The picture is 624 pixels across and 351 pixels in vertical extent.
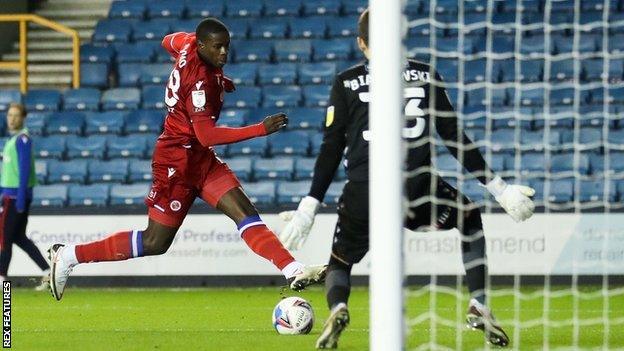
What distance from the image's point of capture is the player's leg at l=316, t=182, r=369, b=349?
667cm

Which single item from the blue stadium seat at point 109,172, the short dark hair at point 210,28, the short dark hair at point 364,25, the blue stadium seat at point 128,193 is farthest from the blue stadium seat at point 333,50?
the short dark hair at point 364,25

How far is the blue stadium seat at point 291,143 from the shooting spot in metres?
15.7

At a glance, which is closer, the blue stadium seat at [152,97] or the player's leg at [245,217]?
the player's leg at [245,217]

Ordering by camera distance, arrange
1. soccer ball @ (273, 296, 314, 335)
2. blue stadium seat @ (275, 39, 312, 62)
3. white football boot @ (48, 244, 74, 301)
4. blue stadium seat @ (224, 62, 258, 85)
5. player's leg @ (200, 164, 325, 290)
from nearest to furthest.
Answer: soccer ball @ (273, 296, 314, 335), player's leg @ (200, 164, 325, 290), white football boot @ (48, 244, 74, 301), blue stadium seat @ (224, 62, 258, 85), blue stadium seat @ (275, 39, 312, 62)

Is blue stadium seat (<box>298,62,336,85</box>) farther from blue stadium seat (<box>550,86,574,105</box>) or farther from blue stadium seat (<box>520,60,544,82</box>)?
blue stadium seat (<box>550,86,574,105</box>)

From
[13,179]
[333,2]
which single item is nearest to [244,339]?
[13,179]

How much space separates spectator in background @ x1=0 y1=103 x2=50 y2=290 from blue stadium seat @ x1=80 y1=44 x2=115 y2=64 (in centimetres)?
524

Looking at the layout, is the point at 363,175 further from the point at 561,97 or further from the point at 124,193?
the point at 561,97

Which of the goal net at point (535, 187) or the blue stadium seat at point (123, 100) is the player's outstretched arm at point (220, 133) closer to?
the goal net at point (535, 187)

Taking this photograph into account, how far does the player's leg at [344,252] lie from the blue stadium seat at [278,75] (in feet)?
33.0

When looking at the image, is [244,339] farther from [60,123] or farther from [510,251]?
[60,123]

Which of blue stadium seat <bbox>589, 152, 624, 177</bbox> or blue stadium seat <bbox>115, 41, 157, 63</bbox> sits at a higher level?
blue stadium seat <bbox>115, 41, 157, 63</bbox>

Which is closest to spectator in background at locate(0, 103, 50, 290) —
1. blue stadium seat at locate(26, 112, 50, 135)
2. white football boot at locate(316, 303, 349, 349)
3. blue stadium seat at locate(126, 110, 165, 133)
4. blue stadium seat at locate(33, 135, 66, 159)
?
blue stadium seat at locate(33, 135, 66, 159)

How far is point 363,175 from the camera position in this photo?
6.79 metres
